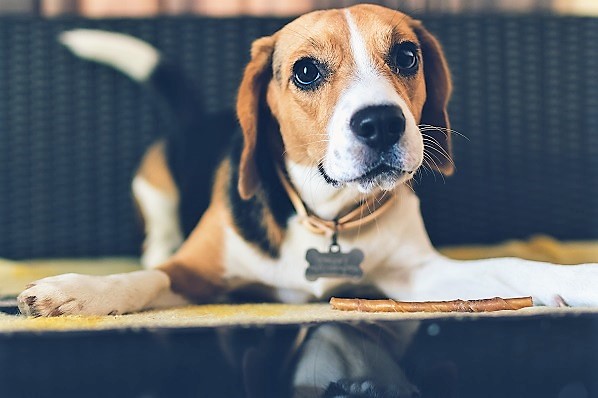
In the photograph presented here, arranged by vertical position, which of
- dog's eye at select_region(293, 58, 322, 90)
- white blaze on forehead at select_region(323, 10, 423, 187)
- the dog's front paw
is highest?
dog's eye at select_region(293, 58, 322, 90)

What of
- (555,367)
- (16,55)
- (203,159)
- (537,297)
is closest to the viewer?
(555,367)

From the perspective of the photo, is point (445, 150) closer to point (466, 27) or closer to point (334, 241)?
point (334, 241)

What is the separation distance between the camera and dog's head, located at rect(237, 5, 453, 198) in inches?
53.4

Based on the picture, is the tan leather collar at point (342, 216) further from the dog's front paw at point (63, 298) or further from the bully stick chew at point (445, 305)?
the dog's front paw at point (63, 298)

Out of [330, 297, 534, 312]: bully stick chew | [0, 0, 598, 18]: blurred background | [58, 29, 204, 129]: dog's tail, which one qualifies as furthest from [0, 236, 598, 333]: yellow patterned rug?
[0, 0, 598, 18]: blurred background

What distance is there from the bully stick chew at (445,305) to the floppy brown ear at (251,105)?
41 centimetres

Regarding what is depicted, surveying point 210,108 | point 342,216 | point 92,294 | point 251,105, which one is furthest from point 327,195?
point 210,108

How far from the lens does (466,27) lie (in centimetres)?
228

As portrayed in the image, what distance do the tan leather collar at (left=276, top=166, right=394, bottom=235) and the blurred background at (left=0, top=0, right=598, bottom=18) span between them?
0.88 meters

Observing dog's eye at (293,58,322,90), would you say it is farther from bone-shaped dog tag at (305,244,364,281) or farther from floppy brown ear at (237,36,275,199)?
bone-shaped dog tag at (305,244,364,281)

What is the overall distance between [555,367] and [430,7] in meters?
1.59

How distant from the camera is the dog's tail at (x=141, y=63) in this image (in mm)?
2307

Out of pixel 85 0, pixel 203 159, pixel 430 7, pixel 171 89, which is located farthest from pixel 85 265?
pixel 430 7

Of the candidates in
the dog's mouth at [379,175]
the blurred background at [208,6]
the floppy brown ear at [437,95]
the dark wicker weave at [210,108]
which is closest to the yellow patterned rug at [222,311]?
the dark wicker weave at [210,108]
